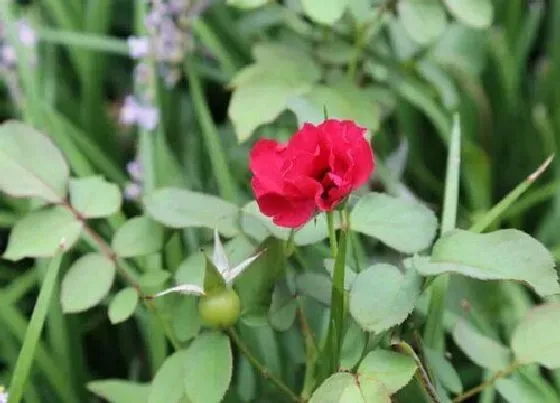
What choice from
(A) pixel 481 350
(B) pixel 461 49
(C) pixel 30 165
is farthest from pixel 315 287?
(B) pixel 461 49

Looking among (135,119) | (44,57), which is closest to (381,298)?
(135,119)

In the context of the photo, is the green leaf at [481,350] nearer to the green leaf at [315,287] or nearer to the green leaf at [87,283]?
the green leaf at [315,287]

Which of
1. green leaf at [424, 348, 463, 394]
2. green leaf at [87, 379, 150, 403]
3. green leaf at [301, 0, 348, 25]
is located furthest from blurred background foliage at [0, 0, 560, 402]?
green leaf at [424, 348, 463, 394]

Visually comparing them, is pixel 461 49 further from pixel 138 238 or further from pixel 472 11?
pixel 138 238

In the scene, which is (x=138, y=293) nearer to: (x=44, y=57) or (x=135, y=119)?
(x=135, y=119)

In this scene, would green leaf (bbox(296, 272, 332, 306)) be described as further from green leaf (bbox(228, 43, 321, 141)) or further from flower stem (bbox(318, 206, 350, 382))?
green leaf (bbox(228, 43, 321, 141))
